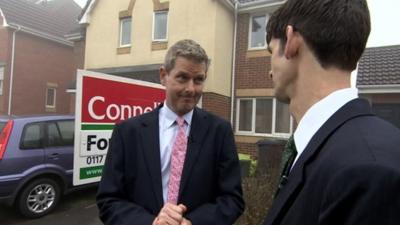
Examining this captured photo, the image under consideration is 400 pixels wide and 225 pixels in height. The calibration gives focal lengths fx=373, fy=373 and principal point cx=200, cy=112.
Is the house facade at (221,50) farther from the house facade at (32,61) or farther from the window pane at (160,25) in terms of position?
the house facade at (32,61)

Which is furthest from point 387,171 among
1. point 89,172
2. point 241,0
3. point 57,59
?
point 57,59

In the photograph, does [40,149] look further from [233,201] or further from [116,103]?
[233,201]

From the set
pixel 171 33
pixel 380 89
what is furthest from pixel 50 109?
pixel 380 89

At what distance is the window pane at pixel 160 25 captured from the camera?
44.0 feet

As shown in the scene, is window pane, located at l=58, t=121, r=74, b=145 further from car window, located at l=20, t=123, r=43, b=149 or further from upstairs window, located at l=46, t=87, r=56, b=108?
upstairs window, located at l=46, t=87, r=56, b=108

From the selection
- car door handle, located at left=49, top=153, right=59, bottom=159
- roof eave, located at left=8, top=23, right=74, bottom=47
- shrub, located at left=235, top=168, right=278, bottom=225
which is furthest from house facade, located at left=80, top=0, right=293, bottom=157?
roof eave, located at left=8, top=23, right=74, bottom=47

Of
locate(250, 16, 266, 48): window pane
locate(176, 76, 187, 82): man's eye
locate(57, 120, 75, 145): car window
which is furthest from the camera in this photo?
locate(250, 16, 266, 48): window pane

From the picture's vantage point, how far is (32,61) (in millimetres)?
19672

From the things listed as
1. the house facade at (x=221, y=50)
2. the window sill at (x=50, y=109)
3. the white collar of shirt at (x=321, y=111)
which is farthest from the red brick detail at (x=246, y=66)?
the window sill at (x=50, y=109)

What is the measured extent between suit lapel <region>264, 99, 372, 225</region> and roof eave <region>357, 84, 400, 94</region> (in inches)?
450

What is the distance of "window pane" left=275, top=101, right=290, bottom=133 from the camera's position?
1220cm

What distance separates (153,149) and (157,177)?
0.16 m

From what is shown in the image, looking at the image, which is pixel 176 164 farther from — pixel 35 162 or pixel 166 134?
pixel 35 162

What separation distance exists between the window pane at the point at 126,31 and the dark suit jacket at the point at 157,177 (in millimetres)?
12632
